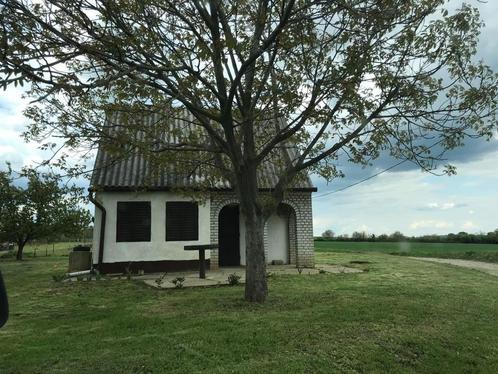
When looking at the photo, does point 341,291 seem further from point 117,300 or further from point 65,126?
point 65,126

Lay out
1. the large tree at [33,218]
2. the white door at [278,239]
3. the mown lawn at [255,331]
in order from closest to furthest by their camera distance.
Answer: the mown lawn at [255,331] → the white door at [278,239] → the large tree at [33,218]

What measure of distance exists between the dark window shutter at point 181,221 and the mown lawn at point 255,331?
5850 mm

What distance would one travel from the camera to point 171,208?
16906 mm

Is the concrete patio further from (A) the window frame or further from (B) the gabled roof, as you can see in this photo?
(B) the gabled roof

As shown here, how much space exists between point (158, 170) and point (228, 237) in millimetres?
8485

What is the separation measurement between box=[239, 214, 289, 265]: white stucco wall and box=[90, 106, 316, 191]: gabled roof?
193 centimetres

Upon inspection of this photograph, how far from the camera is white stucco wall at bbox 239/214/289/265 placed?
18.7 m

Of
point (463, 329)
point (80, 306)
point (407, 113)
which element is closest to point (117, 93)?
point (80, 306)

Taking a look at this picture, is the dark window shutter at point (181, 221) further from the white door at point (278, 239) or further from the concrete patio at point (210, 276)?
the white door at point (278, 239)

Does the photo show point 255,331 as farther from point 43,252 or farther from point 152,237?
point 43,252

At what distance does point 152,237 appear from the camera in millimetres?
16609

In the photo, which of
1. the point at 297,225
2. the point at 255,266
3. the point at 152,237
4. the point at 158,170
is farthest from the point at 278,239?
the point at 255,266

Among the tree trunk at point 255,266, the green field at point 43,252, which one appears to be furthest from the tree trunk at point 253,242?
the green field at point 43,252

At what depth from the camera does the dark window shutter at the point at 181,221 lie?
665 inches
